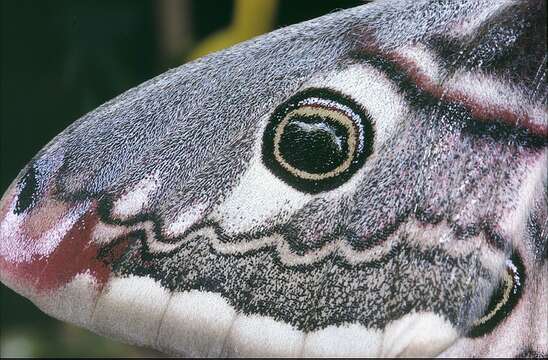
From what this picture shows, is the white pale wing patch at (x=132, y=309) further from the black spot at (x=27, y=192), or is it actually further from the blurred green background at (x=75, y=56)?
the blurred green background at (x=75, y=56)

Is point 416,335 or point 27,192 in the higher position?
point 27,192

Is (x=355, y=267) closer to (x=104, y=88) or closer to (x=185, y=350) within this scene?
(x=185, y=350)

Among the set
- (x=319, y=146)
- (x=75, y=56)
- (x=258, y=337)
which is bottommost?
(x=258, y=337)

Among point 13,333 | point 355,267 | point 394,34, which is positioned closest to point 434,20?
point 394,34

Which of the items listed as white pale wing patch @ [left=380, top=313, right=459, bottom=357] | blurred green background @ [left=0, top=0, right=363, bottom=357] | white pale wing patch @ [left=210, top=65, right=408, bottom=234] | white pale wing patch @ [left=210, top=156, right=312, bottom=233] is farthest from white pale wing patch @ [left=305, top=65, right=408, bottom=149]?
blurred green background @ [left=0, top=0, right=363, bottom=357]

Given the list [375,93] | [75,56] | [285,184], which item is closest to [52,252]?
[285,184]

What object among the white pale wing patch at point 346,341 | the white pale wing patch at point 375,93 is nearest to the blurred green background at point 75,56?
the white pale wing patch at point 375,93

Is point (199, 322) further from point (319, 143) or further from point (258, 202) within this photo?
point (319, 143)
